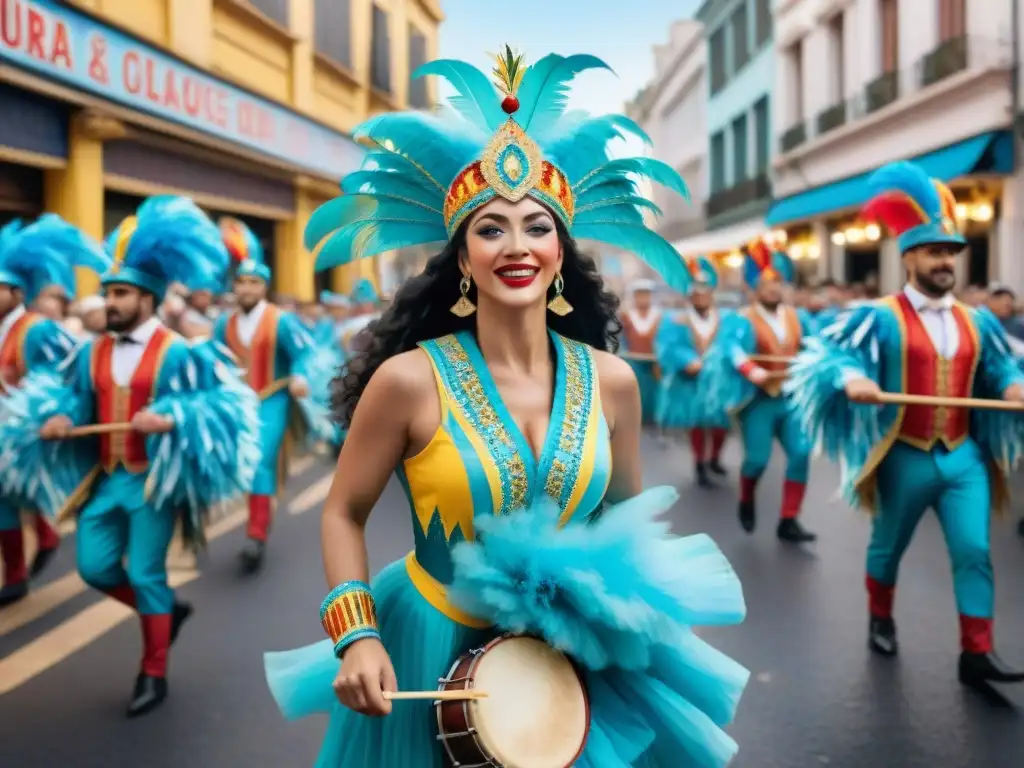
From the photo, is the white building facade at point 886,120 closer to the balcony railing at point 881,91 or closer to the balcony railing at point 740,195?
the balcony railing at point 881,91

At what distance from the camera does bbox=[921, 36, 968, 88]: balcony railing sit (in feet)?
58.7

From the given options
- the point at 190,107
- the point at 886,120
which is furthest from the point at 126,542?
the point at 886,120

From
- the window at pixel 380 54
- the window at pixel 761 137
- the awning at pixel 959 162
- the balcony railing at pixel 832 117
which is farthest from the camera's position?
the window at pixel 761 137

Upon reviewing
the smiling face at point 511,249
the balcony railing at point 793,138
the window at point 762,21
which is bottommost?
the smiling face at point 511,249

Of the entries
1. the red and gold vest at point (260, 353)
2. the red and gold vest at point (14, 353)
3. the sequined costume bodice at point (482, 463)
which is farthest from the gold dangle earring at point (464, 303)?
the red and gold vest at point (260, 353)

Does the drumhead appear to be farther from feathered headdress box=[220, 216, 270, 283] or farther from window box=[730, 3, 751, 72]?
window box=[730, 3, 751, 72]

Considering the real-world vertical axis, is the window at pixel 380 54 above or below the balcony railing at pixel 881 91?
above

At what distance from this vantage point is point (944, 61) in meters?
18.5

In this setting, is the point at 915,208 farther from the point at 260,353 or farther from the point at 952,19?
the point at 952,19

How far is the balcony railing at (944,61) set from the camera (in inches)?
705

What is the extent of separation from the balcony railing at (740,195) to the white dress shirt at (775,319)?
2228 cm

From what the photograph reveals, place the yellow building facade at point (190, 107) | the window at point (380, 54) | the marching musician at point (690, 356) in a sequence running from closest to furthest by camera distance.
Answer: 1. the marching musician at point (690, 356)
2. the yellow building facade at point (190, 107)
3. the window at point (380, 54)

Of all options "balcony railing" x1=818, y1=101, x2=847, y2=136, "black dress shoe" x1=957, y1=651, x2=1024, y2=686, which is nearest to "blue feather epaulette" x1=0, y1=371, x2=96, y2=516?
Answer: "black dress shoe" x1=957, y1=651, x2=1024, y2=686

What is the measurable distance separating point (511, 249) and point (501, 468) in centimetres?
50
